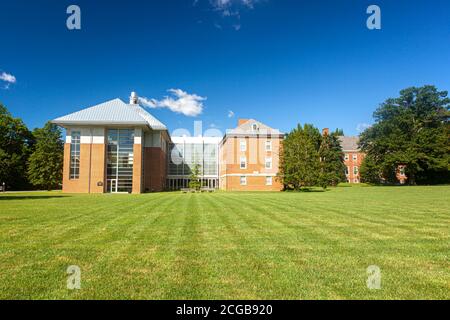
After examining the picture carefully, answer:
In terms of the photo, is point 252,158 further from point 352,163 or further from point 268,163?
point 352,163

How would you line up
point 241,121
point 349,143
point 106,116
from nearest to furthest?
point 106,116, point 241,121, point 349,143

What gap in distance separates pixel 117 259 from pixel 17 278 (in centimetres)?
160

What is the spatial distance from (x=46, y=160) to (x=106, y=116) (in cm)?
2290

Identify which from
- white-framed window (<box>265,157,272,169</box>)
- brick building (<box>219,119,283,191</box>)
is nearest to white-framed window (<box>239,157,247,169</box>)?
brick building (<box>219,119,283,191</box>)

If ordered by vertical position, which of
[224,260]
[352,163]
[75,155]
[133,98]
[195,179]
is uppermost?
[133,98]

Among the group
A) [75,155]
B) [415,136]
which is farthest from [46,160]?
[415,136]

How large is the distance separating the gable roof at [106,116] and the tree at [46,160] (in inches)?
759

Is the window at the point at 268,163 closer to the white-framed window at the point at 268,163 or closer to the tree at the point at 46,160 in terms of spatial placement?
the white-framed window at the point at 268,163

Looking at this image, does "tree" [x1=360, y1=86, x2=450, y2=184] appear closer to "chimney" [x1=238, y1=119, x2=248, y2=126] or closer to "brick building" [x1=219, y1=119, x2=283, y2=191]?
"brick building" [x1=219, y1=119, x2=283, y2=191]

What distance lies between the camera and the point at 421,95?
179 ft

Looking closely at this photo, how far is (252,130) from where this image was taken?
47.0 metres

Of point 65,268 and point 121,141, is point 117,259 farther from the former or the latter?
point 121,141

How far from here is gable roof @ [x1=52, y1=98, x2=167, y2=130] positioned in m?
37.6

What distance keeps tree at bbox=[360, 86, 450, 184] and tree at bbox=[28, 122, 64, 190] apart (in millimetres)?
62581
